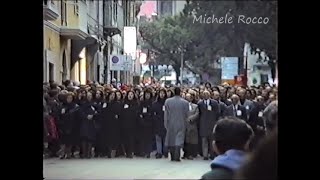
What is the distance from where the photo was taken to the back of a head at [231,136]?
1.51 m

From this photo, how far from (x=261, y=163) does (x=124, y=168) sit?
1.36 m

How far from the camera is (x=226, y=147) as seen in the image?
151 centimetres

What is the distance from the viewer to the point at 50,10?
2.34 m

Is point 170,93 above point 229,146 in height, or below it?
above

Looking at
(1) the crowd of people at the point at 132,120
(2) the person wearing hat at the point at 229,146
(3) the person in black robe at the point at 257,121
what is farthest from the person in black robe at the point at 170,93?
(2) the person wearing hat at the point at 229,146

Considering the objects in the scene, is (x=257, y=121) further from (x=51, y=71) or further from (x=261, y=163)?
(x=51, y=71)

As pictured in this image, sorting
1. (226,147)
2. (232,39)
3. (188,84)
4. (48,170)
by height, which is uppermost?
(232,39)

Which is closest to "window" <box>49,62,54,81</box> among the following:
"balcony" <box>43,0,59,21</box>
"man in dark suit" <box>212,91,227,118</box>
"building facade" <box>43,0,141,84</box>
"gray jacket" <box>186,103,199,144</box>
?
"building facade" <box>43,0,141,84</box>

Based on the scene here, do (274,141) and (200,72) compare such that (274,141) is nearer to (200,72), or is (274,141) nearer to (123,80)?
(200,72)

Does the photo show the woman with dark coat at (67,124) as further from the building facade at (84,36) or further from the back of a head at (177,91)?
the back of a head at (177,91)

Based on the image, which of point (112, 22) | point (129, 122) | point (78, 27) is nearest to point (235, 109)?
point (112, 22)

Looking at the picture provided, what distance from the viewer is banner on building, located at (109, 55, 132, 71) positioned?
2.37m
